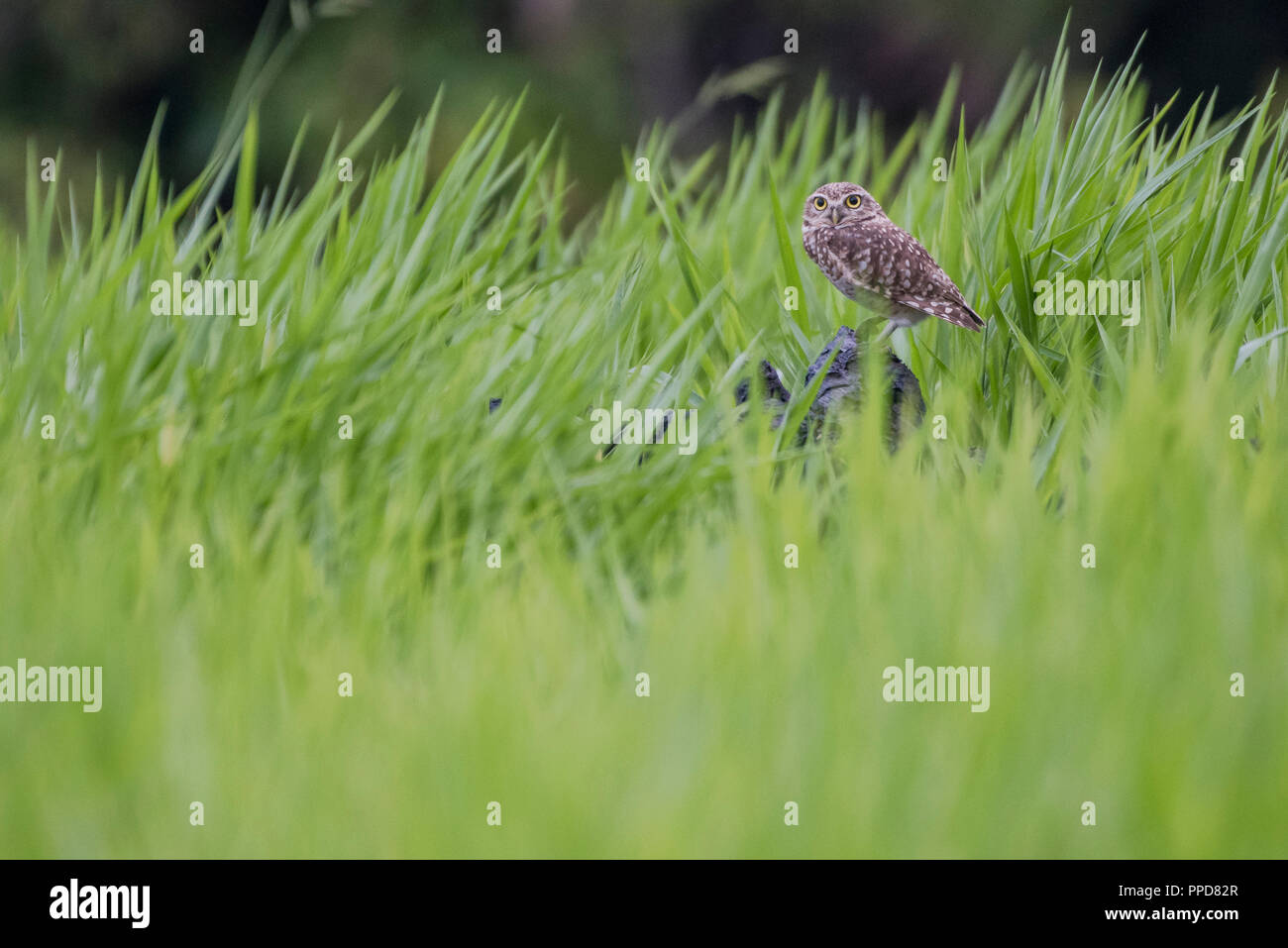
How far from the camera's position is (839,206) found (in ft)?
8.96

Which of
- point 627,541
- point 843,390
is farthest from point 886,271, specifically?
point 627,541

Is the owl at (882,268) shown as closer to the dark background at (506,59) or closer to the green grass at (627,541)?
the green grass at (627,541)

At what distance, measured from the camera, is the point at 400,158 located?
8.96 ft

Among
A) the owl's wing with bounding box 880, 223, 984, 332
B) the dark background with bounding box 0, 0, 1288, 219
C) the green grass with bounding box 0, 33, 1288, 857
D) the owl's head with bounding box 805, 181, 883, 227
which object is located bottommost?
the green grass with bounding box 0, 33, 1288, 857

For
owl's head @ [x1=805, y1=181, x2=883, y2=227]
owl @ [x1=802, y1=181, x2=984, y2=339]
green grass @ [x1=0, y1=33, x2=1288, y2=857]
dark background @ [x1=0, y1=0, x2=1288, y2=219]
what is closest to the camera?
green grass @ [x1=0, y1=33, x2=1288, y2=857]

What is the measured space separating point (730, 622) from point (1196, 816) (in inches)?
21.6

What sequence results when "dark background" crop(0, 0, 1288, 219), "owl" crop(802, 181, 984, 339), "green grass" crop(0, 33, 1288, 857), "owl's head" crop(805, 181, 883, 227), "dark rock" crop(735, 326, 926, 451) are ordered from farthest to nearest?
"dark background" crop(0, 0, 1288, 219)
"owl's head" crop(805, 181, 883, 227)
"owl" crop(802, 181, 984, 339)
"dark rock" crop(735, 326, 926, 451)
"green grass" crop(0, 33, 1288, 857)

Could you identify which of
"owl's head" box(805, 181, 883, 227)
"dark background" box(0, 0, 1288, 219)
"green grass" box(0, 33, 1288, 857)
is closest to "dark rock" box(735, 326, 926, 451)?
"green grass" box(0, 33, 1288, 857)

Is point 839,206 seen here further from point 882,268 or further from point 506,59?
point 506,59

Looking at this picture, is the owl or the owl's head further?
the owl's head

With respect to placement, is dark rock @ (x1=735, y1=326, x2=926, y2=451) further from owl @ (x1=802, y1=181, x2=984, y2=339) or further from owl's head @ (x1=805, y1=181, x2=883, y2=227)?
owl's head @ (x1=805, y1=181, x2=883, y2=227)

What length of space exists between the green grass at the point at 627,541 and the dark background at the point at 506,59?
504 cm

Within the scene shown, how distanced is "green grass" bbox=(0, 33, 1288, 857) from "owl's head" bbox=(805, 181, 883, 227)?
0.46 ft

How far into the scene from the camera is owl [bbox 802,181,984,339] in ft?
7.93
